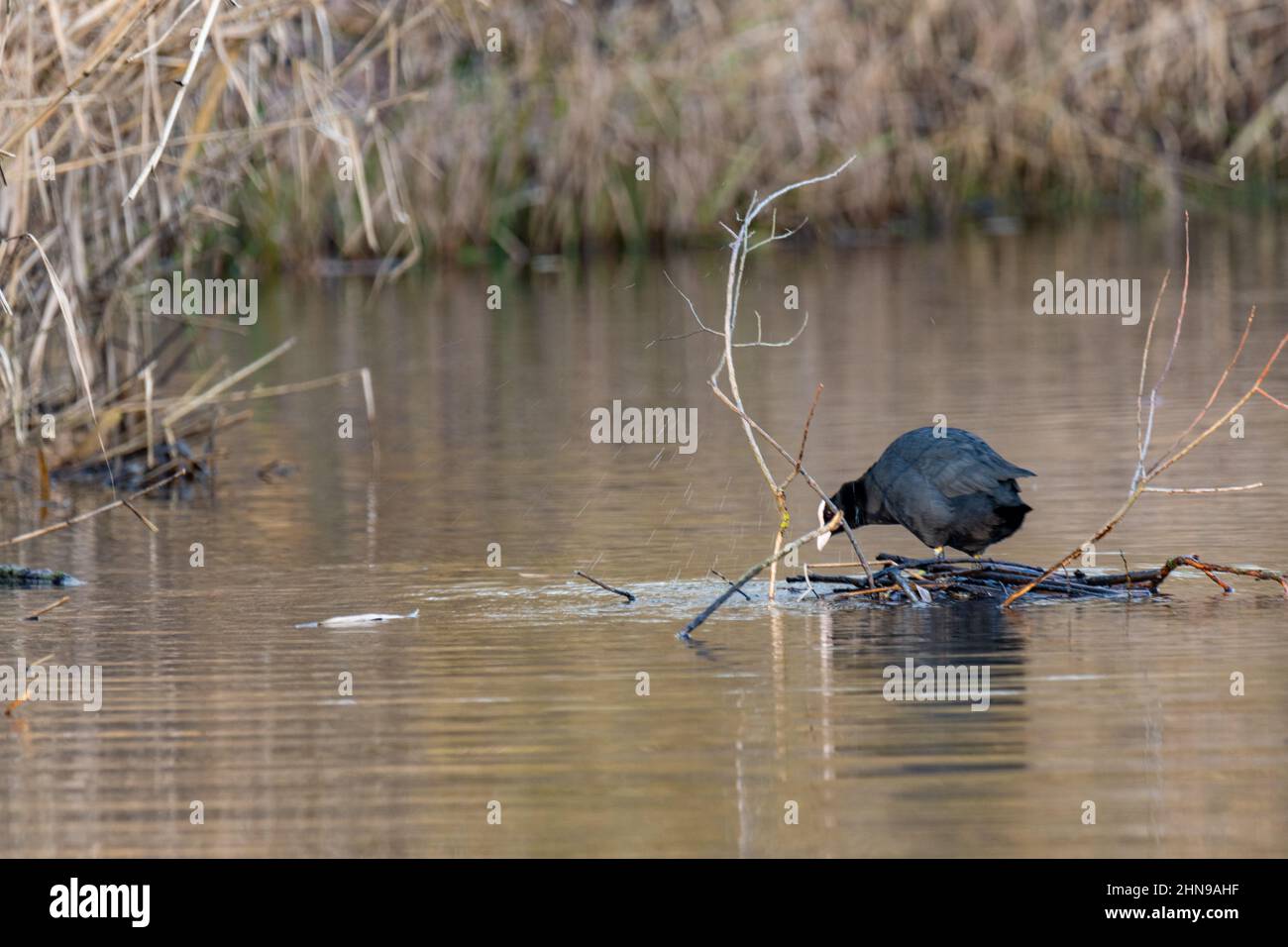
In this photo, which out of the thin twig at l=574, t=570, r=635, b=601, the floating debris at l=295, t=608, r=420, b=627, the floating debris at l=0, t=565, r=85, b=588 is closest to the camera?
the floating debris at l=295, t=608, r=420, b=627

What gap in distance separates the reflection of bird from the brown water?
48 cm

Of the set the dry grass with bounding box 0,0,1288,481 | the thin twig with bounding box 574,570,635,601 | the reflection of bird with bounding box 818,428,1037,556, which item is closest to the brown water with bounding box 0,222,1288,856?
the thin twig with bounding box 574,570,635,601

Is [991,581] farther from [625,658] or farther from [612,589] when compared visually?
[625,658]

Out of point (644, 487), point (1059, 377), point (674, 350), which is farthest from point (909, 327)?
point (644, 487)

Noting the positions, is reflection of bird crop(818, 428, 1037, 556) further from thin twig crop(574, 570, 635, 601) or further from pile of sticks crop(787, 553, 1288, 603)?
thin twig crop(574, 570, 635, 601)

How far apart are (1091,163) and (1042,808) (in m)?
24.6

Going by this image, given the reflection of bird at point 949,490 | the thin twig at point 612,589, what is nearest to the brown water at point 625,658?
the thin twig at point 612,589

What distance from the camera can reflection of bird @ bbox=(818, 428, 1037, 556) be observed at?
8.75 meters

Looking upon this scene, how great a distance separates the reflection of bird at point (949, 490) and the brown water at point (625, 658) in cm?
48

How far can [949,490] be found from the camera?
347 inches

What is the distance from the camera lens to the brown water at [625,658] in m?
5.84

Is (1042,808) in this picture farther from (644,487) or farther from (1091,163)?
(1091,163)

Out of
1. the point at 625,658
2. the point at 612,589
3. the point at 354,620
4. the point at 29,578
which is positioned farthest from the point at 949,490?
the point at 29,578
